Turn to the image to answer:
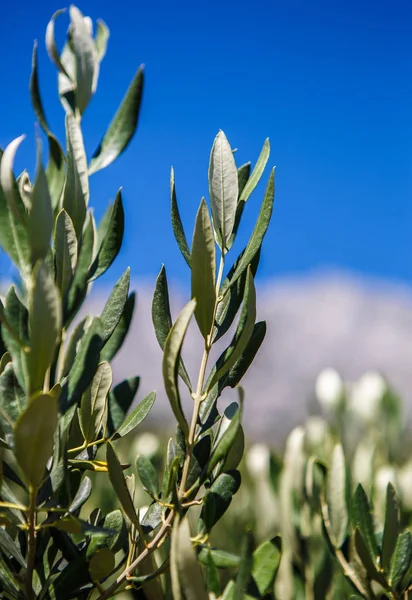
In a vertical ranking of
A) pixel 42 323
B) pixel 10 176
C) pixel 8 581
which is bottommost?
pixel 8 581

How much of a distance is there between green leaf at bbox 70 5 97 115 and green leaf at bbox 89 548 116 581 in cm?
50

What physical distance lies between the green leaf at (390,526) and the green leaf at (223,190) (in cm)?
37

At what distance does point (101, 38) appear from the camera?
36.3 inches

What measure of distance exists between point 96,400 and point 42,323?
18 centimetres

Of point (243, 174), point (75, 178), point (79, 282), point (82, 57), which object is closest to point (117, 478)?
point (79, 282)

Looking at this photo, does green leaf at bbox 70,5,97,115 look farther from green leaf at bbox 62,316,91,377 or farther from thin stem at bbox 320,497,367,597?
thin stem at bbox 320,497,367,597

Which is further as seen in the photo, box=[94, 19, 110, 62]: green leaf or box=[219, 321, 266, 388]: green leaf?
box=[94, 19, 110, 62]: green leaf

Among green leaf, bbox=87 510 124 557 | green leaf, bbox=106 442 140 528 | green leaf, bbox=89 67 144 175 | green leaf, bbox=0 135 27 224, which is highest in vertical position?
green leaf, bbox=89 67 144 175

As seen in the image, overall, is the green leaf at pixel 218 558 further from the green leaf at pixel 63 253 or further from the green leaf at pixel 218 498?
the green leaf at pixel 63 253

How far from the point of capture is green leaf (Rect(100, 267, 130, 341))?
2.28 feet

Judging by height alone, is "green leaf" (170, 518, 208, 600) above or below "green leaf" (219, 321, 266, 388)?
below

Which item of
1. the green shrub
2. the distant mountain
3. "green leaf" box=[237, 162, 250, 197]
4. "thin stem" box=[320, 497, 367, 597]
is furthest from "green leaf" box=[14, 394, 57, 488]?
the distant mountain

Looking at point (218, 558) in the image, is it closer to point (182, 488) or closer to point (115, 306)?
point (182, 488)

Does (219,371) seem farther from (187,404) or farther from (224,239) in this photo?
(187,404)
